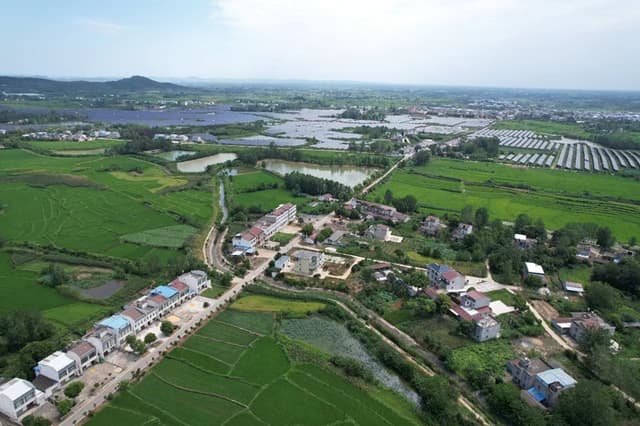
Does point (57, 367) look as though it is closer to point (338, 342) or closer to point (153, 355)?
point (153, 355)

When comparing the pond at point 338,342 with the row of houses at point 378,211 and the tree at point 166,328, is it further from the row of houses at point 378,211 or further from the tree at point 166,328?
the row of houses at point 378,211

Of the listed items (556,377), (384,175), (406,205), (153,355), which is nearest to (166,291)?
(153,355)

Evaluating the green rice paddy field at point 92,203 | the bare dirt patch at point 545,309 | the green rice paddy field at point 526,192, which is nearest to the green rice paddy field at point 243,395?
the bare dirt patch at point 545,309

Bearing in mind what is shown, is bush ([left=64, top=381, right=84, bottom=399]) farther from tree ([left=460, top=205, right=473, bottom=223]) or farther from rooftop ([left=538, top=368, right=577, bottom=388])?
tree ([left=460, top=205, right=473, bottom=223])

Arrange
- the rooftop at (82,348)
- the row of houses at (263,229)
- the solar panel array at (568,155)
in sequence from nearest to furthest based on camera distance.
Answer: the rooftop at (82,348)
the row of houses at (263,229)
the solar panel array at (568,155)

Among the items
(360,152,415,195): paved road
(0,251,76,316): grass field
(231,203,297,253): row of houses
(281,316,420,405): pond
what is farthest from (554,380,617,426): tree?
(360,152,415,195): paved road

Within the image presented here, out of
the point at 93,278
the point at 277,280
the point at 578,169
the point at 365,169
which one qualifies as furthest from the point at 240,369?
the point at 578,169

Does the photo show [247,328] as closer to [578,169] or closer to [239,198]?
[239,198]
